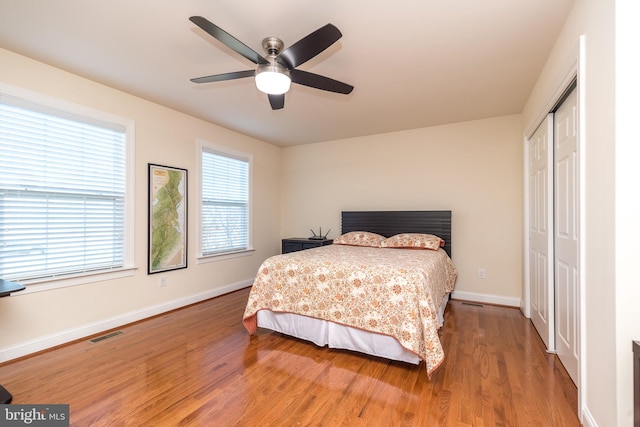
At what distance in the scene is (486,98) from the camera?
3.20 meters

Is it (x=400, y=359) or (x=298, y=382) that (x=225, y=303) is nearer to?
(x=298, y=382)

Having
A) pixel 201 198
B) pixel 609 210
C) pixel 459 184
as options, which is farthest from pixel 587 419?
pixel 201 198

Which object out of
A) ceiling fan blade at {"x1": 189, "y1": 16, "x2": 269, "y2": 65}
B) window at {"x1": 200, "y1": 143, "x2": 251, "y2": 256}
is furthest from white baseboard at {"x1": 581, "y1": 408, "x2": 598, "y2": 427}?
window at {"x1": 200, "y1": 143, "x2": 251, "y2": 256}

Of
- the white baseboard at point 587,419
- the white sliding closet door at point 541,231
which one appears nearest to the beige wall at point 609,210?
Result: the white baseboard at point 587,419

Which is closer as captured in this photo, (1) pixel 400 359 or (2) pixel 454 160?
(1) pixel 400 359

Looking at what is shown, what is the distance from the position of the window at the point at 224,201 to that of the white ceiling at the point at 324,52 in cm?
91

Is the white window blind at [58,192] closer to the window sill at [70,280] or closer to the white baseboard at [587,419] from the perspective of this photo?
the window sill at [70,280]

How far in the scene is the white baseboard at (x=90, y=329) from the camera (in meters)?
2.35

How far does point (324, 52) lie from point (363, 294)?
77.0 inches

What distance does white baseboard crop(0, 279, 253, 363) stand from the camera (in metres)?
2.35

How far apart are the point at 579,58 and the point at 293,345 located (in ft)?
9.46

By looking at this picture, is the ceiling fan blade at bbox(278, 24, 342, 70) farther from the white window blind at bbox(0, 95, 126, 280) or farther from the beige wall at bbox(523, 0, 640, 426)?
the white window blind at bbox(0, 95, 126, 280)

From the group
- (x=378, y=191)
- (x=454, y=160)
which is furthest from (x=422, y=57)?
(x=378, y=191)

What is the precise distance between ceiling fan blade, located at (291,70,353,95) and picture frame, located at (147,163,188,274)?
222 centimetres
